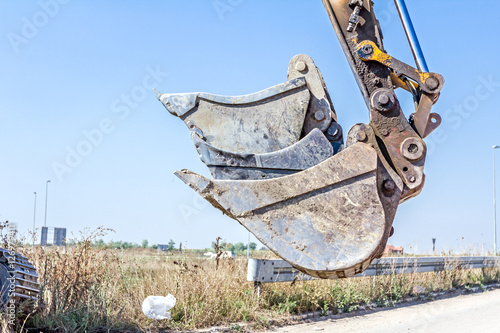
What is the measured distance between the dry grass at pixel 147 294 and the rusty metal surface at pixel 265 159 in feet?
12.6

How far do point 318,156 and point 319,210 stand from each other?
370mm

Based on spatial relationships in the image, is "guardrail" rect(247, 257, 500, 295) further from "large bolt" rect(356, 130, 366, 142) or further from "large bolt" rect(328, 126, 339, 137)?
"large bolt" rect(356, 130, 366, 142)

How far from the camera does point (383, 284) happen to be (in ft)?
33.7

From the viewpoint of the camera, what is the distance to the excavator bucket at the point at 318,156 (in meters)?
2.94

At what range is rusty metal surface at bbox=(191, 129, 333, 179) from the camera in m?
3.12

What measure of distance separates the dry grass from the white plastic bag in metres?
0.12

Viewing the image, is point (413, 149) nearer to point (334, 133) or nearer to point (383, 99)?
point (383, 99)

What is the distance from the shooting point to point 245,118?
3266mm

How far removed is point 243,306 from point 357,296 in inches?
105

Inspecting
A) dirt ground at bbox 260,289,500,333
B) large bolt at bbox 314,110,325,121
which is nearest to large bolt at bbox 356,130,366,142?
large bolt at bbox 314,110,325,121

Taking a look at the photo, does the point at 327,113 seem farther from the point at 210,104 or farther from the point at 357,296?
the point at 357,296

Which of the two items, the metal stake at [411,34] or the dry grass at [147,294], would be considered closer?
the metal stake at [411,34]

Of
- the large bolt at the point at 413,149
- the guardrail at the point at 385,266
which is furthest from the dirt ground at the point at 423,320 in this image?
the large bolt at the point at 413,149

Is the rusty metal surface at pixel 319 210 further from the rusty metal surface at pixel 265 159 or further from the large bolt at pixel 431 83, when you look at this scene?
the large bolt at pixel 431 83
